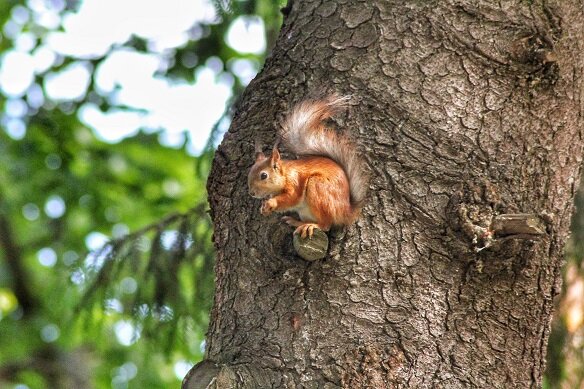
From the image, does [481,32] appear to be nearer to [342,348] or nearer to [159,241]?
[342,348]

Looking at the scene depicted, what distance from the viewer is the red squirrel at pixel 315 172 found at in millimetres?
2090

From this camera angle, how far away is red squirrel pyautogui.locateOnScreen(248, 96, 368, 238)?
6.86 feet

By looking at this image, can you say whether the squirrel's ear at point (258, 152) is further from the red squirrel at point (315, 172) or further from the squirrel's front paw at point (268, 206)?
the squirrel's front paw at point (268, 206)

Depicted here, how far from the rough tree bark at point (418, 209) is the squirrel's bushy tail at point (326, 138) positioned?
0.04 meters

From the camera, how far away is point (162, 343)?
3.80 m

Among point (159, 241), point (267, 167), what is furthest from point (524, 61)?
point (159, 241)

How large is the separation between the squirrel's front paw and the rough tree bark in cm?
→ 3

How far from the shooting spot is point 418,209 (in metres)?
2.01

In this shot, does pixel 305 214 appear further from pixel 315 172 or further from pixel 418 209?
pixel 418 209

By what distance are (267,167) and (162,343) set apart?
5.96 ft

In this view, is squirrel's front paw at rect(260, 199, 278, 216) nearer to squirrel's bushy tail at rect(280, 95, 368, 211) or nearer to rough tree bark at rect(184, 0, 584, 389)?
rough tree bark at rect(184, 0, 584, 389)

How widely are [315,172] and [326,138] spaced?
0.20m

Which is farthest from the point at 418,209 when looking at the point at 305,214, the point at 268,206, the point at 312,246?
the point at 305,214

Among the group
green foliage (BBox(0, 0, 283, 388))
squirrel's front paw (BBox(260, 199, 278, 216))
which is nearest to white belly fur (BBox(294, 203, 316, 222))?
squirrel's front paw (BBox(260, 199, 278, 216))
